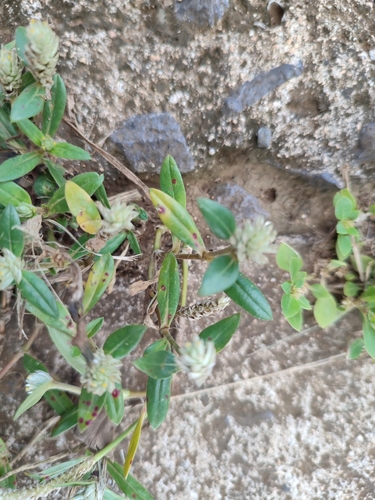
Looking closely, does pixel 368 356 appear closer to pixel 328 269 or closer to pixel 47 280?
pixel 328 269

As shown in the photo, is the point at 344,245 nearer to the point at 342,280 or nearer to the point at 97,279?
the point at 342,280

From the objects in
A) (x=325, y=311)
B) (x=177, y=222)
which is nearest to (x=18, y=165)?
(x=177, y=222)

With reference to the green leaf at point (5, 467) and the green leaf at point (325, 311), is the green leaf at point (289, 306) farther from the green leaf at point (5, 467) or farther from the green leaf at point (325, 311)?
the green leaf at point (5, 467)

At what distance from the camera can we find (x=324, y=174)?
133 centimetres

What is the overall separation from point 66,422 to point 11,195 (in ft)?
2.10

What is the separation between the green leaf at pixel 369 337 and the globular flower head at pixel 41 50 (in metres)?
1.13

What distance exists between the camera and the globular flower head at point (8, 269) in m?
0.78

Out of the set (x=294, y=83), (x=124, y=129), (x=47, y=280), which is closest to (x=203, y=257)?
(x=47, y=280)

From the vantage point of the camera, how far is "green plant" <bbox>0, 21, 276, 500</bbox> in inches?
30.8

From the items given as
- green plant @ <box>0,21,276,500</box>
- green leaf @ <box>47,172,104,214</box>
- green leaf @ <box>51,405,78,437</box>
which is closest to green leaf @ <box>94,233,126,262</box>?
green plant @ <box>0,21,276,500</box>

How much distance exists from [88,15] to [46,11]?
0.36ft

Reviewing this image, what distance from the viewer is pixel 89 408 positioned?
3.06 ft

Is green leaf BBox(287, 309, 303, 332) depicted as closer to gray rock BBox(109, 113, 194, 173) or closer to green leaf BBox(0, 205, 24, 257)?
gray rock BBox(109, 113, 194, 173)

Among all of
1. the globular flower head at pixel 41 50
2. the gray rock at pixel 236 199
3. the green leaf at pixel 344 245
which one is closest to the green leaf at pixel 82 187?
the globular flower head at pixel 41 50
